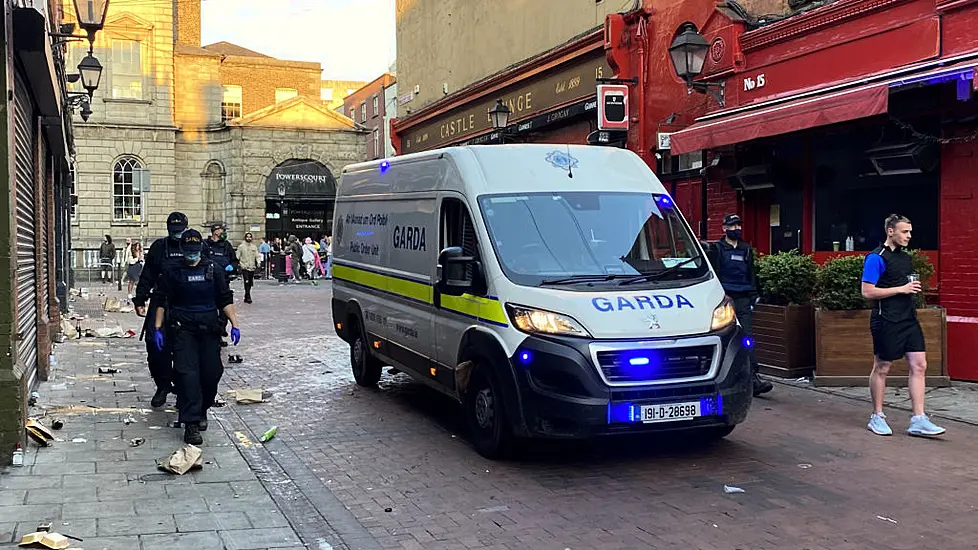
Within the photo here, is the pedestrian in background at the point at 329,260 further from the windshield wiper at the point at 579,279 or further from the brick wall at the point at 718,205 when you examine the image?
the brick wall at the point at 718,205

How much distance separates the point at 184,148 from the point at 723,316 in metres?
41.5

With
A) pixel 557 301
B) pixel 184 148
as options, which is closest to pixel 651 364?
pixel 557 301

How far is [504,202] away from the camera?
7.48 meters

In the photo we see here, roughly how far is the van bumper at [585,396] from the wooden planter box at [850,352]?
389cm

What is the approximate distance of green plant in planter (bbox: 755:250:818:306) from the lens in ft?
34.8

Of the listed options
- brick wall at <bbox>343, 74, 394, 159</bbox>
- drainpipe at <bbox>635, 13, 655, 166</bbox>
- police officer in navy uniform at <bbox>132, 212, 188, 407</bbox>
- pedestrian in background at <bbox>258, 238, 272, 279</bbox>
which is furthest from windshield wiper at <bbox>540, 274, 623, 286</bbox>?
brick wall at <bbox>343, 74, 394, 159</bbox>

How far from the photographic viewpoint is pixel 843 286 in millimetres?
10102

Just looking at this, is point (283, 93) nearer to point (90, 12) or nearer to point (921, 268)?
point (90, 12)

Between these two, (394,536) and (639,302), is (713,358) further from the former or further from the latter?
(394,536)

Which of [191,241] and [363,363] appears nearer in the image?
[191,241]

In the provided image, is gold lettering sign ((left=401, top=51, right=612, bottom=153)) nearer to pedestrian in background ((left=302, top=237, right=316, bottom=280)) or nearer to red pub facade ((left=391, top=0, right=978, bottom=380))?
red pub facade ((left=391, top=0, right=978, bottom=380))

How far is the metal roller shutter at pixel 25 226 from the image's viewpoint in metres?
8.53

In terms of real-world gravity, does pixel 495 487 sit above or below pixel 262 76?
below

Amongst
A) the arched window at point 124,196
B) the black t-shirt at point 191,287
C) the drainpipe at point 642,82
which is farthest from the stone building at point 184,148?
the black t-shirt at point 191,287
